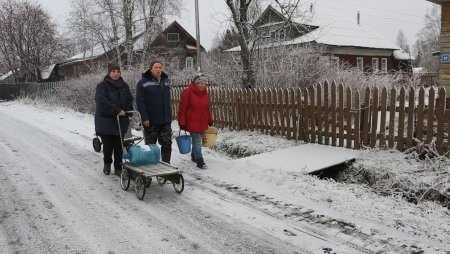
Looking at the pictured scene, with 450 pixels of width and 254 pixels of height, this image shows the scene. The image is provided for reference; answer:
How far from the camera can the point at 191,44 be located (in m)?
44.9

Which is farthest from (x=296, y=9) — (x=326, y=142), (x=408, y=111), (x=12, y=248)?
(x=12, y=248)

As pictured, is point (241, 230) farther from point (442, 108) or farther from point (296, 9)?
point (296, 9)

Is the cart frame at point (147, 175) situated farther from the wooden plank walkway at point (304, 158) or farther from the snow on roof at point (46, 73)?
the snow on roof at point (46, 73)

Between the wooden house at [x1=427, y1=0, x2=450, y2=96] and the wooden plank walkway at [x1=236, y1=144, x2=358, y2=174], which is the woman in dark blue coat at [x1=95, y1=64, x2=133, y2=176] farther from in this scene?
the wooden house at [x1=427, y1=0, x2=450, y2=96]

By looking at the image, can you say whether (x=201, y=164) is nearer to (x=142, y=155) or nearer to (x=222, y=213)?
(x=142, y=155)

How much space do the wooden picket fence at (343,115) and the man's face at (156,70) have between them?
3628 mm

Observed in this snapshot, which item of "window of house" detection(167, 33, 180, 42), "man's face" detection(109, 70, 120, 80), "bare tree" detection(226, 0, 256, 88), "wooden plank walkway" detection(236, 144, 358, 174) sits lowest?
"wooden plank walkway" detection(236, 144, 358, 174)

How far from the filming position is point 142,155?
20.4 feet

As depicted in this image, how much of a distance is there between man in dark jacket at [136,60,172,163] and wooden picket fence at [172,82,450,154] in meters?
3.47

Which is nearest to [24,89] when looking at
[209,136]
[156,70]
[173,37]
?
[173,37]

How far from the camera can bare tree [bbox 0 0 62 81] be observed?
38969mm

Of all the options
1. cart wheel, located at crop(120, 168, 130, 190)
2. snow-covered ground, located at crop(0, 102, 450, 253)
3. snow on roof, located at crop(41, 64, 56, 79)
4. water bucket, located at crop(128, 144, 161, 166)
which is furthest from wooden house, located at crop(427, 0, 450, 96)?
snow on roof, located at crop(41, 64, 56, 79)

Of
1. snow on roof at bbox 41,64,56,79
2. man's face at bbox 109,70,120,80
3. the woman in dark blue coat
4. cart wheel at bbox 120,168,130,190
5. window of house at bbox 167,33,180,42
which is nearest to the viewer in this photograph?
cart wheel at bbox 120,168,130,190

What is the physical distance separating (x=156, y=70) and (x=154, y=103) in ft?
1.76
